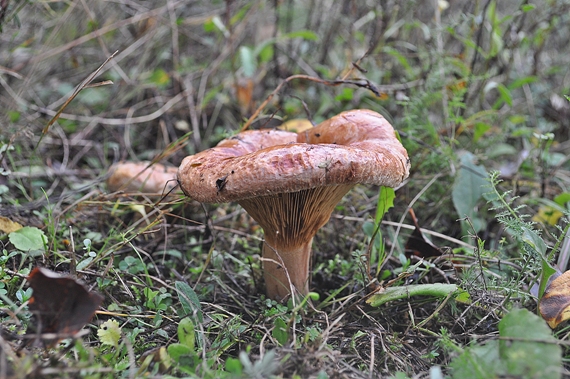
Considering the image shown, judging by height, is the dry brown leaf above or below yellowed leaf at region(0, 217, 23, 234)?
below

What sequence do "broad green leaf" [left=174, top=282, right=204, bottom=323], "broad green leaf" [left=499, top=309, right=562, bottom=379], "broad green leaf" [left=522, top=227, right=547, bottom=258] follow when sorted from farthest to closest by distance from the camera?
"broad green leaf" [left=174, top=282, right=204, bottom=323] → "broad green leaf" [left=522, top=227, right=547, bottom=258] → "broad green leaf" [left=499, top=309, right=562, bottom=379]

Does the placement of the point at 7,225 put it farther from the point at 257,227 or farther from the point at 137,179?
the point at 257,227

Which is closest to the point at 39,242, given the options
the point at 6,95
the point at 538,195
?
the point at 6,95

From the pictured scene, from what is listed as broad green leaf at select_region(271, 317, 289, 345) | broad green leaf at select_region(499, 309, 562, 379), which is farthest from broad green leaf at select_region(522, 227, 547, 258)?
broad green leaf at select_region(271, 317, 289, 345)

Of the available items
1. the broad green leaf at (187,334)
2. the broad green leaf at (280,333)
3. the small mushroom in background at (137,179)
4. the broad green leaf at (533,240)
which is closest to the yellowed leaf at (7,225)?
the small mushroom in background at (137,179)

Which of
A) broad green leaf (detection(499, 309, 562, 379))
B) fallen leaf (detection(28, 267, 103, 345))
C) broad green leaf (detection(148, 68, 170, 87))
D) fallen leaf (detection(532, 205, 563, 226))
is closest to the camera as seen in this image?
broad green leaf (detection(499, 309, 562, 379))

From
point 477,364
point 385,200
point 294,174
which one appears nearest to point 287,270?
point 385,200

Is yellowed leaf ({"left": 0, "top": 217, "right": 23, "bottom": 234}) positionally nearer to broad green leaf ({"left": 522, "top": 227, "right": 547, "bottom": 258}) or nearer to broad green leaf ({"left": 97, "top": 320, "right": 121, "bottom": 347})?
broad green leaf ({"left": 97, "top": 320, "right": 121, "bottom": 347})

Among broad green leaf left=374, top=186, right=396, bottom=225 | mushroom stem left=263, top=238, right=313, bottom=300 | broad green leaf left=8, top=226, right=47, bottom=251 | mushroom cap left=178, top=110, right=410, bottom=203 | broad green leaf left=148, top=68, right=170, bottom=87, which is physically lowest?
mushroom stem left=263, top=238, right=313, bottom=300
